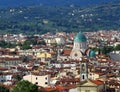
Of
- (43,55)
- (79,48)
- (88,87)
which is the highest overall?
(88,87)

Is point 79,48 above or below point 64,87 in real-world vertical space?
below

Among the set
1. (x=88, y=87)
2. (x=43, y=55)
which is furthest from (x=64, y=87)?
(x=43, y=55)

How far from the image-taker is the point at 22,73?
60.9 meters

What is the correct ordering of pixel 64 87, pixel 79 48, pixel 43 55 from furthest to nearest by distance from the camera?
pixel 43 55
pixel 79 48
pixel 64 87

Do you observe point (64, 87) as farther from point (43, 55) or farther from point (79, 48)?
point (43, 55)

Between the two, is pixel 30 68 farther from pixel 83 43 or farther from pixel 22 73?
pixel 83 43

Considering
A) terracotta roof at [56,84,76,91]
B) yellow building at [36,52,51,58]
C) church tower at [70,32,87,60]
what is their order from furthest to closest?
yellow building at [36,52,51,58] → church tower at [70,32,87,60] → terracotta roof at [56,84,76,91]

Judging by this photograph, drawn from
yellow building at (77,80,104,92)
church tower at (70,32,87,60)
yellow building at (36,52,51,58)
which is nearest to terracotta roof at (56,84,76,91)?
yellow building at (77,80,104,92)

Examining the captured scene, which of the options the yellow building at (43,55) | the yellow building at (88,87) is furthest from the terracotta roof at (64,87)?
the yellow building at (43,55)

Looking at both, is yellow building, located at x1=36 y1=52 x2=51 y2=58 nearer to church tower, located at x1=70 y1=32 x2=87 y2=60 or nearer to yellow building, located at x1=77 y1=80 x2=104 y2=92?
church tower, located at x1=70 y1=32 x2=87 y2=60

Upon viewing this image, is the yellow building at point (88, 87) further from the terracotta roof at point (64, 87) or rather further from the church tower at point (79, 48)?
the church tower at point (79, 48)

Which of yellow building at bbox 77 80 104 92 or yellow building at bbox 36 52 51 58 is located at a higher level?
yellow building at bbox 77 80 104 92

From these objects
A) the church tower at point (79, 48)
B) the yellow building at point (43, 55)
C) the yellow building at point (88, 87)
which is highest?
the yellow building at point (88, 87)

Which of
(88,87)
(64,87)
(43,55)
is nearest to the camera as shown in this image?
(88,87)
